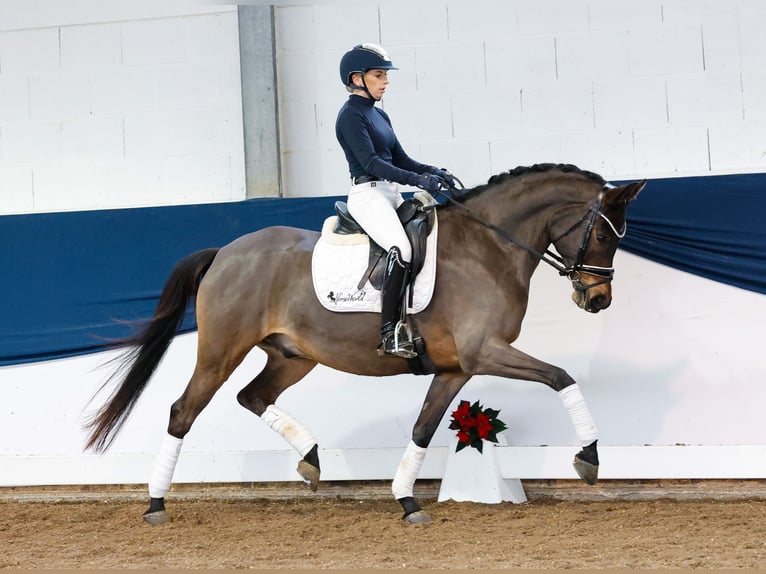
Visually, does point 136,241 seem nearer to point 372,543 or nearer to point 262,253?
point 262,253

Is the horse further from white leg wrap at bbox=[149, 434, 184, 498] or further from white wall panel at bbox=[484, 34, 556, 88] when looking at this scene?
white wall panel at bbox=[484, 34, 556, 88]

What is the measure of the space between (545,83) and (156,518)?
3.77 m

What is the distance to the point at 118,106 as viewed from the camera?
6.97 metres

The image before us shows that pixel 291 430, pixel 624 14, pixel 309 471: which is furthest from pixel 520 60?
pixel 309 471

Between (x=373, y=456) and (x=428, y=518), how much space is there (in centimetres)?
121

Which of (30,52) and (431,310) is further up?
(30,52)

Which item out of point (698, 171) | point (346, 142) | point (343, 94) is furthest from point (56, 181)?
point (698, 171)

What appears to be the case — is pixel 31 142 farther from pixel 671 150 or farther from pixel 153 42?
pixel 671 150

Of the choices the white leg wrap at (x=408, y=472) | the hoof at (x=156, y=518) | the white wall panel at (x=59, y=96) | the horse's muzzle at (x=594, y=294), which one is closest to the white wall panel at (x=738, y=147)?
the horse's muzzle at (x=594, y=294)

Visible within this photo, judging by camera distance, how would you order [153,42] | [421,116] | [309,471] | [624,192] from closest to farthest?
1. [624,192]
2. [309,471]
3. [421,116]
4. [153,42]

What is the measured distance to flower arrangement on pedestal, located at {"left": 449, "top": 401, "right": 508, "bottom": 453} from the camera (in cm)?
535

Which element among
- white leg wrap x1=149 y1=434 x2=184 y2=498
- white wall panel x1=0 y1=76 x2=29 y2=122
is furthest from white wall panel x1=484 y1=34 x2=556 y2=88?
white wall panel x1=0 y1=76 x2=29 y2=122

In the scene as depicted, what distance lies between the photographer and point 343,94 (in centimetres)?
668

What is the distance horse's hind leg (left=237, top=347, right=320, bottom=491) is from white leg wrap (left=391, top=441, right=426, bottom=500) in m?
0.46
